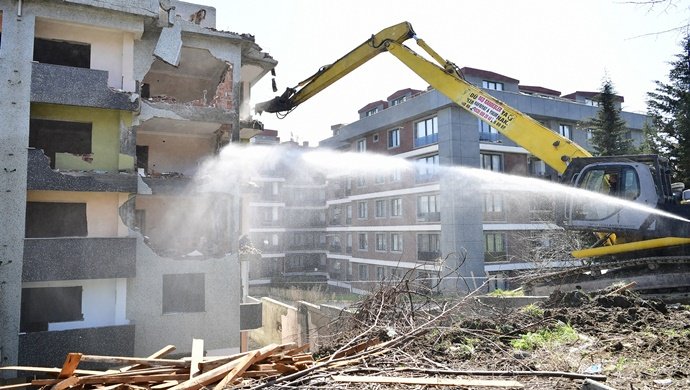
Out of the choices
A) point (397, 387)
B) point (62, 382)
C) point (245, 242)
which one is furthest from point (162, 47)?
point (397, 387)

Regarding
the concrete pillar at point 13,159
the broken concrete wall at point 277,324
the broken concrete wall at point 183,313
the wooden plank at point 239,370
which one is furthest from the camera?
the broken concrete wall at point 277,324

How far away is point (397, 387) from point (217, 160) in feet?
42.6

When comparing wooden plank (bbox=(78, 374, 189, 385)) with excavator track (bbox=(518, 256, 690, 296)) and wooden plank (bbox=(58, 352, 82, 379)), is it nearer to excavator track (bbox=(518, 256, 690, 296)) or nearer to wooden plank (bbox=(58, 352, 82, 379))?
wooden plank (bbox=(58, 352, 82, 379))

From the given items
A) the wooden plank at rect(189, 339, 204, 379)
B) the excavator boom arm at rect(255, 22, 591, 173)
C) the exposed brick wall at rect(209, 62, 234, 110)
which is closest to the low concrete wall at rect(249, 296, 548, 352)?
the excavator boom arm at rect(255, 22, 591, 173)

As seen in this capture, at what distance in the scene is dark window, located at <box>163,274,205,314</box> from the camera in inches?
612

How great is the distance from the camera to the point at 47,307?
14.2 meters

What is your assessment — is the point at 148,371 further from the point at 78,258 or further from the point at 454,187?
the point at 454,187

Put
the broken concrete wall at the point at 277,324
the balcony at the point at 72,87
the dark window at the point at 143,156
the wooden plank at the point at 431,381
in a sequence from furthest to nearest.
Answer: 1. the broken concrete wall at the point at 277,324
2. the dark window at the point at 143,156
3. the balcony at the point at 72,87
4. the wooden plank at the point at 431,381

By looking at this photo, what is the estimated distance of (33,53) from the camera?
14.5 m

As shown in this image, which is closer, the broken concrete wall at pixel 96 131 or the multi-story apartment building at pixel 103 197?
the multi-story apartment building at pixel 103 197

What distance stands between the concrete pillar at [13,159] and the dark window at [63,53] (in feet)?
3.19

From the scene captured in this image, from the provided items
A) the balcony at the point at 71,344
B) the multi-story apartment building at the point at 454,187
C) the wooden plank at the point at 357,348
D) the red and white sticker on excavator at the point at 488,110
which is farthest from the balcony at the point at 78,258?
the multi-story apartment building at the point at 454,187

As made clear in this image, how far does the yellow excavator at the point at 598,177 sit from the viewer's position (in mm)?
10914

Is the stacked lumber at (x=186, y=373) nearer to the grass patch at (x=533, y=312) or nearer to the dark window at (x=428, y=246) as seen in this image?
the grass patch at (x=533, y=312)
